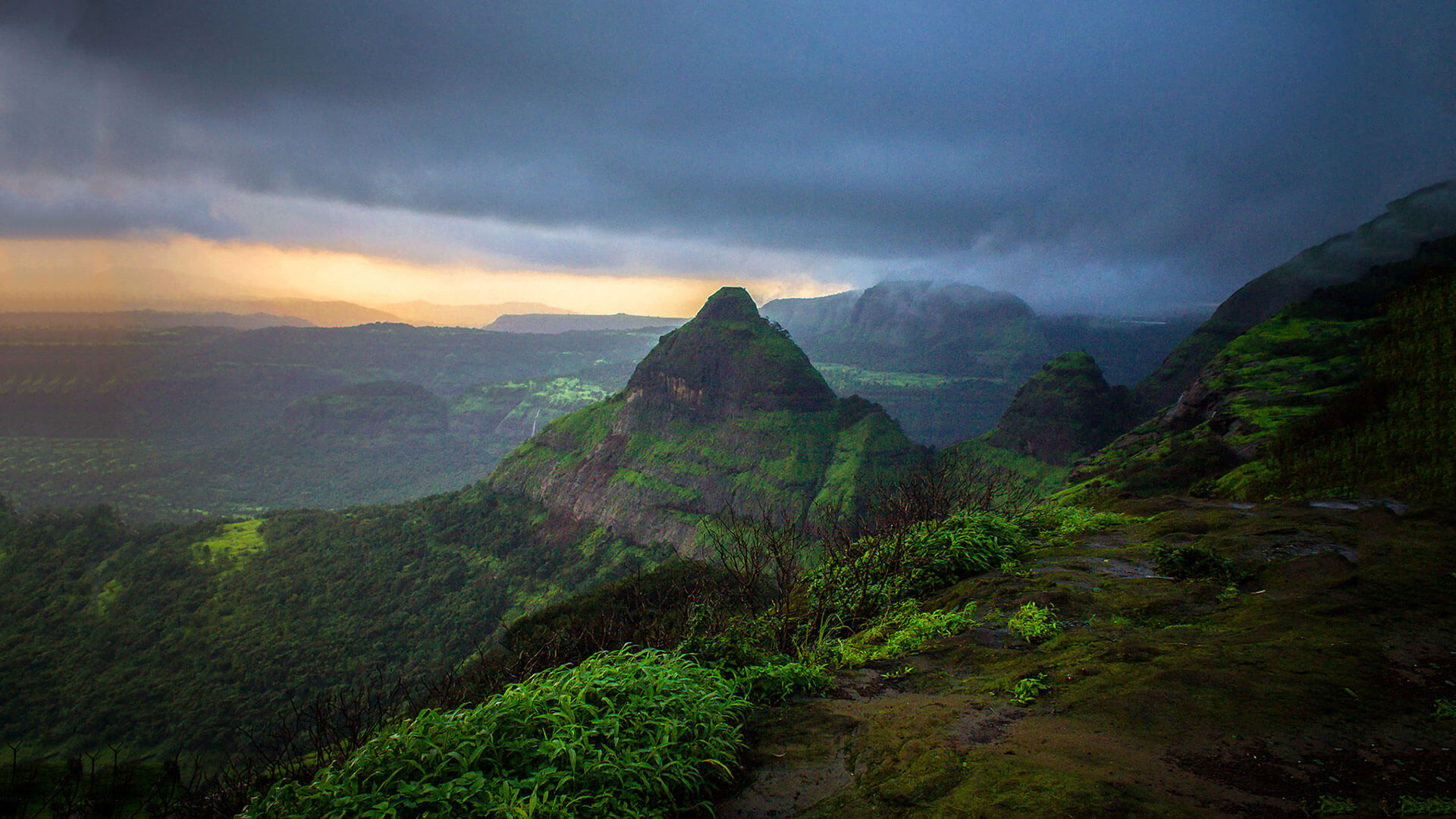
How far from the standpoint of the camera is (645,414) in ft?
322

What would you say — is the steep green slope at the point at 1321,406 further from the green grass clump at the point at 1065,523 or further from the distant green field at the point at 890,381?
the distant green field at the point at 890,381

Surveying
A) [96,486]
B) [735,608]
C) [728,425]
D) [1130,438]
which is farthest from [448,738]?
[96,486]

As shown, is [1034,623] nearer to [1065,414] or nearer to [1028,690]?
[1028,690]

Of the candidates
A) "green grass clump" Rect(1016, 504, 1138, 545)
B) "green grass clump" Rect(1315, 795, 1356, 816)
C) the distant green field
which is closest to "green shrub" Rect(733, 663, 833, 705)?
"green grass clump" Rect(1315, 795, 1356, 816)

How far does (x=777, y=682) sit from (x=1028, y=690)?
7.75 feet

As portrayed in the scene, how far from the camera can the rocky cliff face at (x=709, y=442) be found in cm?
8244

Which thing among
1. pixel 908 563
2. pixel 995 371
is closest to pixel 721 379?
pixel 908 563

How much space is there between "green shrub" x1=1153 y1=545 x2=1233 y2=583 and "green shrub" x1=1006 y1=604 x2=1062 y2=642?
251cm

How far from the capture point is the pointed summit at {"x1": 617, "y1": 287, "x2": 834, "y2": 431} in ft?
315

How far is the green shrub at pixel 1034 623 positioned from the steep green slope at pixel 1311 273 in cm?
4324

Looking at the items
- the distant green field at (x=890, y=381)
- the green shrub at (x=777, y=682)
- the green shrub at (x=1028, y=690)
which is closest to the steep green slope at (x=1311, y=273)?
the green shrub at (x=1028, y=690)

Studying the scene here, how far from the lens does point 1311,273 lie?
51.7m

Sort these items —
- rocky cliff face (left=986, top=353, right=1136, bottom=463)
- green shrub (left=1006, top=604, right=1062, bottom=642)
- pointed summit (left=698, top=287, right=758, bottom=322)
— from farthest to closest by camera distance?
1. pointed summit (left=698, top=287, right=758, bottom=322)
2. rocky cliff face (left=986, top=353, right=1136, bottom=463)
3. green shrub (left=1006, top=604, right=1062, bottom=642)

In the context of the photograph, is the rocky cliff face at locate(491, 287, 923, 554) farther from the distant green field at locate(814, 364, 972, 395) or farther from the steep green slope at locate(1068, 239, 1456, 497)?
the distant green field at locate(814, 364, 972, 395)
